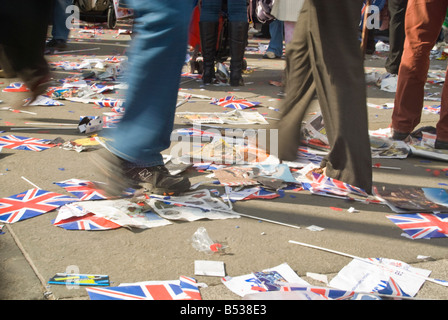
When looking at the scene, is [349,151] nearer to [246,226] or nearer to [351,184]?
[351,184]

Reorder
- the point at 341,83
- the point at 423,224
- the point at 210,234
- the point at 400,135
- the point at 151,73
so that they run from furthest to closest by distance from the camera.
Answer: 1. the point at 400,135
2. the point at 341,83
3. the point at 423,224
4. the point at 210,234
5. the point at 151,73

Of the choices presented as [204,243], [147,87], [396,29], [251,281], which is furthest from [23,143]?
[396,29]

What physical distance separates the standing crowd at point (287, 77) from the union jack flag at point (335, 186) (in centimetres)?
3

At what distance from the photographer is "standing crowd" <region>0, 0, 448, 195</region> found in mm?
2166

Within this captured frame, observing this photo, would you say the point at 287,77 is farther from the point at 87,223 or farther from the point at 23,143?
the point at 23,143

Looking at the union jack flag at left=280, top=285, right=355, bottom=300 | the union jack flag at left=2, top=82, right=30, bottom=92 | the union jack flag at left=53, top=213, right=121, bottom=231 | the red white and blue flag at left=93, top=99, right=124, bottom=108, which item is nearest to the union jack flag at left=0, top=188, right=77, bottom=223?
the union jack flag at left=53, top=213, right=121, bottom=231

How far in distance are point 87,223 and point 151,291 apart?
644 mm

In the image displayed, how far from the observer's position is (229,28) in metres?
5.75

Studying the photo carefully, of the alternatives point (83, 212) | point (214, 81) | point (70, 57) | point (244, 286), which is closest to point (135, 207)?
point (83, 212)

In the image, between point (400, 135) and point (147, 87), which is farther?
point (400, 135)

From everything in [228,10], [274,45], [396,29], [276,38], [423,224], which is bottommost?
[423,224]

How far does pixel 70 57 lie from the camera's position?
7762 mm

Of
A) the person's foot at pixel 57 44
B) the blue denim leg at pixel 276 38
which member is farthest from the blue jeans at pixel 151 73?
the blue denim leg at pixel 276 38
